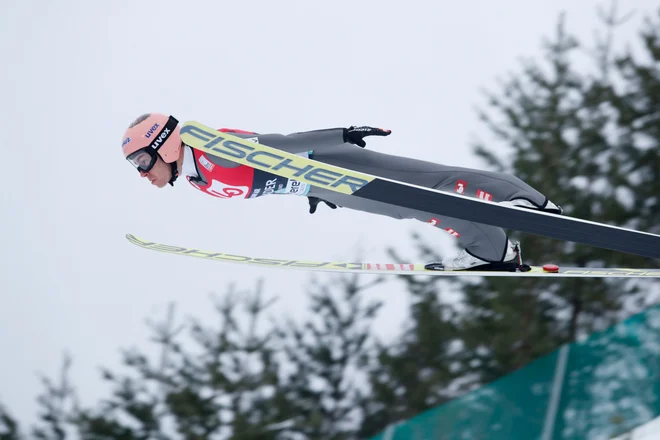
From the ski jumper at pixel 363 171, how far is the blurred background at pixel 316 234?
1.40 m

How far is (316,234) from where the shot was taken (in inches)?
334

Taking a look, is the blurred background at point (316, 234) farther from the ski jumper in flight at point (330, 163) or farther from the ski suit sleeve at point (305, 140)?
the ski suit sleeve at point (305, 140)

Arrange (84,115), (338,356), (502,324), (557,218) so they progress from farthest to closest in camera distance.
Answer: (84,115) → (338,356) → (502,324) → (557,218)

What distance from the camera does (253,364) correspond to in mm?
5910

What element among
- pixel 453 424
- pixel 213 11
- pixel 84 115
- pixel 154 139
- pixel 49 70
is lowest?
pixel 453 424

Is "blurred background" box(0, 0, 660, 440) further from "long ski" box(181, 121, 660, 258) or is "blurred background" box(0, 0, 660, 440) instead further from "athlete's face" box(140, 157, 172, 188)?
"athlete's face" box(140, 157, 172, 188)

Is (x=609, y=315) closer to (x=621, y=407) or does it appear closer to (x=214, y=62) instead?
(x=621, y=407)

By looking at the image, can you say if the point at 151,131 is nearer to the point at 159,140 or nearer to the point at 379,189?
the point at 159,140

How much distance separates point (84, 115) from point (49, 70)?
2.63ft

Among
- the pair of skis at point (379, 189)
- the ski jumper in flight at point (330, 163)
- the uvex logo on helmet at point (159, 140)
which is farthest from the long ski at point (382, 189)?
the uvex logo on helmet at point (159, 140)

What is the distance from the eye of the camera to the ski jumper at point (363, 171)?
12.3 feet

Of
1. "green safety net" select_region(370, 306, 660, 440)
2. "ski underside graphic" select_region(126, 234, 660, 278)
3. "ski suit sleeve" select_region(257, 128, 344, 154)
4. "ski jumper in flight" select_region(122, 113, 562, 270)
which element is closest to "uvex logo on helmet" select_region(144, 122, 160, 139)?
"ski jumper in flight" select_region(122, 113, 562, 270)

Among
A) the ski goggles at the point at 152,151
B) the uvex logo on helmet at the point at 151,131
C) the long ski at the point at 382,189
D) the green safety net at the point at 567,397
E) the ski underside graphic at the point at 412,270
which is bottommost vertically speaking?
the green safety net at the point at 567,397

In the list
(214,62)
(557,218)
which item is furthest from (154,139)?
(214,62)
